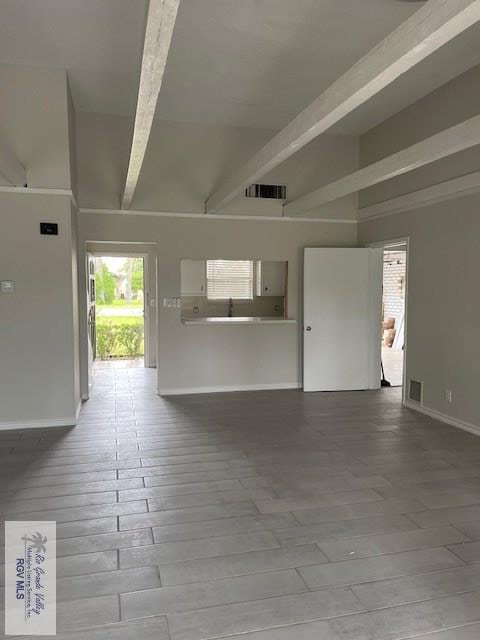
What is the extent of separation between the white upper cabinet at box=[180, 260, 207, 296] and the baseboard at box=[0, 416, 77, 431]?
3374 mm

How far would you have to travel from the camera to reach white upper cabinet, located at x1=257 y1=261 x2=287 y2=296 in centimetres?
788

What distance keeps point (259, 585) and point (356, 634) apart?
0.50 meters

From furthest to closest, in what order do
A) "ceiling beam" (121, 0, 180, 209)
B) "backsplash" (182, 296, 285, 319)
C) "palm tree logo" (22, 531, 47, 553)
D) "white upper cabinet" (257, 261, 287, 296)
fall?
"backsplash" (182, 296, 285, 319) < "white upper cabinet" (257, 261, 287, 296) < "palm tree logo" (22, 531, 47, 553) < "ceiling beam" (121, 0, 180, 209)

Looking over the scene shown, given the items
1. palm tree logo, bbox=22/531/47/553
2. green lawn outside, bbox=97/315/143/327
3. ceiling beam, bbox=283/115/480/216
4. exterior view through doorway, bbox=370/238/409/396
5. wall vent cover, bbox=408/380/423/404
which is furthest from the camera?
exterior view through doorway, bbox=370/238/409/396

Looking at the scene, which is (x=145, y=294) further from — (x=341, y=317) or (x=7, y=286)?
(x=7, y=286)

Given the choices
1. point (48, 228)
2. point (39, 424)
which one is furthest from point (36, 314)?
point (39, 424)

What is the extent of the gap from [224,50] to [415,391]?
412cm

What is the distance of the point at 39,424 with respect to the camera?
4.66m

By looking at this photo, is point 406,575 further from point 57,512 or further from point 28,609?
point 57,512

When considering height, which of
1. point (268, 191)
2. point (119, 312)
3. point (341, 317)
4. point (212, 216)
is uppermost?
point (268, 191)

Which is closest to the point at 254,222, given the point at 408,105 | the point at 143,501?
the point at 408,105

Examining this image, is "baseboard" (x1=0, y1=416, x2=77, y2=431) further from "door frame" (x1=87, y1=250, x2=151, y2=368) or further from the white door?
"door frame" (x1=87, y1=250, x2=151, y2=368)

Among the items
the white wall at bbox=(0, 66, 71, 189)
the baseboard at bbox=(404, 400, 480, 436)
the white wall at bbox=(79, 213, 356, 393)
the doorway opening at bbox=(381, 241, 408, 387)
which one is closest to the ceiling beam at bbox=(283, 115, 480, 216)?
the white wall at bbox=(79, 213, 356, 393)

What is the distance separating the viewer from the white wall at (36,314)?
4512 millimetres
